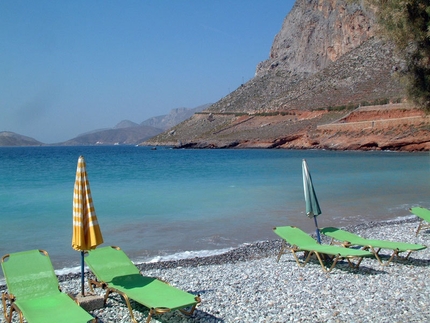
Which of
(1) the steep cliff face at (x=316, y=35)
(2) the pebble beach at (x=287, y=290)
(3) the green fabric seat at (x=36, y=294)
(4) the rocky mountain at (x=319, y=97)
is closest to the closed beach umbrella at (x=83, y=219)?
(3) the green fabric seat at (x=36, y=294)

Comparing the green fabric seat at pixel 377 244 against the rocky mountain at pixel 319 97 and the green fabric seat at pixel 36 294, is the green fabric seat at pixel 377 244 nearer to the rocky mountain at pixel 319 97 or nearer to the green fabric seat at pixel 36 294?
the green fabric seat at pixel 36 294

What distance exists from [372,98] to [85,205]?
196 feet

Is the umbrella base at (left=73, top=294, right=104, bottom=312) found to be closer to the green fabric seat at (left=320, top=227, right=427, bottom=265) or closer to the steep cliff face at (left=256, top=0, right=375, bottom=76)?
the green fabric seat at (left=320, top=227, right=427, bottom=265)

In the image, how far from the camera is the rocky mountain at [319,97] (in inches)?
2052

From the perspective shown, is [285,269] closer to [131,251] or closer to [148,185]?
[131,251]

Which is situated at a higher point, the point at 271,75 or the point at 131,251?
the point at 271,75

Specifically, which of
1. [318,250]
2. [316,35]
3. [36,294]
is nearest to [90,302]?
[36,294]

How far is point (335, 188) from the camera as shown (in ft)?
69.0

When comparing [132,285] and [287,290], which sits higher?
[132,285]

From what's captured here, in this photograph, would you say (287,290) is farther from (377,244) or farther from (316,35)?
(316,35)

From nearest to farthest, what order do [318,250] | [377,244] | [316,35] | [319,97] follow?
1. [318,250]
2. [377,244]
3. [319,97]
4. [316,35]

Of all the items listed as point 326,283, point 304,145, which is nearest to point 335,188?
point 326,283

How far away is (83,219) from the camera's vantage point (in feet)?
18.7

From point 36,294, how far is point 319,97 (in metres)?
68.7
